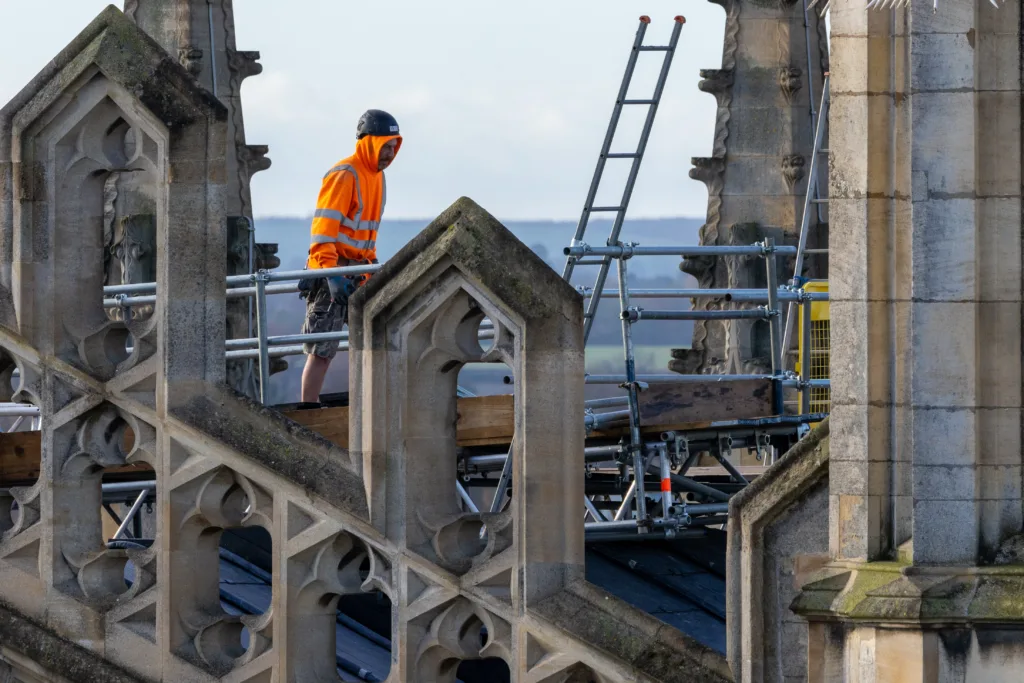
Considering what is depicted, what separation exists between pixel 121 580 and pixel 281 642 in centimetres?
99

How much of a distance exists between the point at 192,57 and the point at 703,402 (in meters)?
6.18

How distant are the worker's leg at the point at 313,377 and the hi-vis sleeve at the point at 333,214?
608mm

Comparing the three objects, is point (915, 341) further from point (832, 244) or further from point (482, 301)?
point (482, 301)

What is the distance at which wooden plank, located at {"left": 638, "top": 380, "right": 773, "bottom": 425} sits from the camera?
47.4ft

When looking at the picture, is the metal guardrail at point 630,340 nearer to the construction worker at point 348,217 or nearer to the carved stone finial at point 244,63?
the construction worker at point 348,217

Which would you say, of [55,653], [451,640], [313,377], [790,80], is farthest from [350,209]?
[790,80]

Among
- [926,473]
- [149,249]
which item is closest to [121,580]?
[926,473]

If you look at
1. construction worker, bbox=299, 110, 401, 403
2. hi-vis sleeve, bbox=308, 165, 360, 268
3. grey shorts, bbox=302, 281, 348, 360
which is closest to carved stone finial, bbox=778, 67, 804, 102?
construction worker, bbox=299, 110, 401, 403

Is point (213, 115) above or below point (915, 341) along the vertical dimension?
above

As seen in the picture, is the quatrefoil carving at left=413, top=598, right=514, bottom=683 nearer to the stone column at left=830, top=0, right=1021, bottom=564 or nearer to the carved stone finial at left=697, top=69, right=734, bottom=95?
the stone column at left=830, top=0, right=1021, bottom=564

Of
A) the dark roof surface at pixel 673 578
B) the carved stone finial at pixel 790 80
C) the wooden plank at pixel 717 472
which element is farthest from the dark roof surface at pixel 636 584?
the carved stone finial at pixel 790 80

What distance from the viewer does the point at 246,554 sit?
52.2 feet

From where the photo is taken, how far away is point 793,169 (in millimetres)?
20484

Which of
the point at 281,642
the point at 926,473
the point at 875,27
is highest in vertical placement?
the point at 875,27
